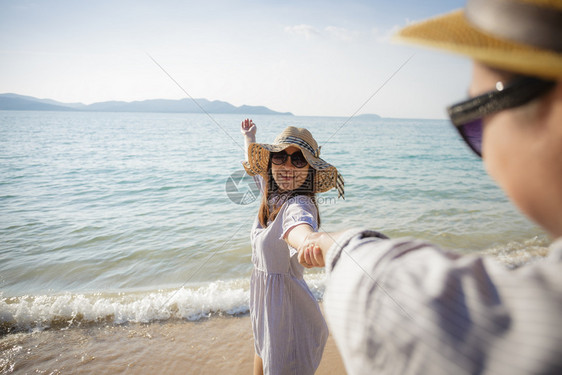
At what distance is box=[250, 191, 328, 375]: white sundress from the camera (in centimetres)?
249

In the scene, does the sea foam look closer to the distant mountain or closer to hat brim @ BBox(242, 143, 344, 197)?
hat brim @ BBox(242, 143, 344, 197)

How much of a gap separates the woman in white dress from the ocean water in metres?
1.73

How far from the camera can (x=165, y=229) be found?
901 cm

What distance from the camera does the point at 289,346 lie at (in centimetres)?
251

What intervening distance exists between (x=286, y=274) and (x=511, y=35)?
7.73 feet

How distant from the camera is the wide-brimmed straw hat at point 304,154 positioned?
9.20 ft

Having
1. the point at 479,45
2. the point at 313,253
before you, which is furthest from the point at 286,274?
the point at 479,45

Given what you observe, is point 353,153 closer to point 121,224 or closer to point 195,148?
point 195,148

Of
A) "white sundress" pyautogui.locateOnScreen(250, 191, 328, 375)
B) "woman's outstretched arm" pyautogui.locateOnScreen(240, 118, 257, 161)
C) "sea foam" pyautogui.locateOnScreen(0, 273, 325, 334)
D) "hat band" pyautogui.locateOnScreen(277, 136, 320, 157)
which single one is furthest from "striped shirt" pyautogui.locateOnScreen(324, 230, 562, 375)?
"sea foam" pyautogui.locateOnScreen(0, 273, 325, 334)

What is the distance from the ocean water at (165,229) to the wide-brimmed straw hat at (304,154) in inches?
69.4

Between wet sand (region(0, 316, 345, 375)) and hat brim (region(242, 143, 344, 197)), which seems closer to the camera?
hat brim (region(242, 143, 344, 197))

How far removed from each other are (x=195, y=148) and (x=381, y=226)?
21.9 meters

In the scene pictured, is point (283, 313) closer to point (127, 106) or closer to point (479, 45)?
point (479, 45)

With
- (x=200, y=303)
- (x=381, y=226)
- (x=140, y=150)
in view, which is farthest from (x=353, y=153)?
(x=200, y=303)
